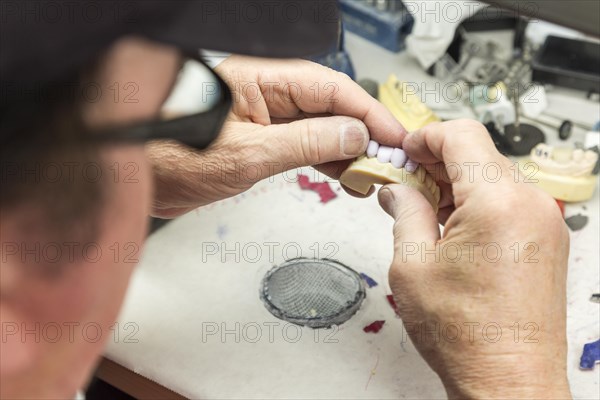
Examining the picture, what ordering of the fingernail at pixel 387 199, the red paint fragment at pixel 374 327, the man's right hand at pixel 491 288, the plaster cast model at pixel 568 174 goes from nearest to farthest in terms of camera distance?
the man's right hand at pixel 491 288
the fingernail at pixel 387 199
the red paint fragment at pixel 374 327
the plaster cast model at pixel 568 174

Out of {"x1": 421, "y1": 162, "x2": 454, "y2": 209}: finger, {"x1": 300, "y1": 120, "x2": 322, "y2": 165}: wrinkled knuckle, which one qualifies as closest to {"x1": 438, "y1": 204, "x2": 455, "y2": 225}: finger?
{"x1": 421, "y1": 162, "x2": 454, "y2": 209}: finger

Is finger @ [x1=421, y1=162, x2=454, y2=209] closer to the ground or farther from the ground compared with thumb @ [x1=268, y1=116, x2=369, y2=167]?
closer to the ground

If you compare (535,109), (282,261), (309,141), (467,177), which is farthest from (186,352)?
(535,109)

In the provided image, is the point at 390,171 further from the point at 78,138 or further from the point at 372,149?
the point at 78,138

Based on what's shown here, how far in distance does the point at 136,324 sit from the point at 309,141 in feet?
1.31

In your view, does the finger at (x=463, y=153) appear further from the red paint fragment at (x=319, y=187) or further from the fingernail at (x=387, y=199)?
the red paint fragment at (x=319, y=187)

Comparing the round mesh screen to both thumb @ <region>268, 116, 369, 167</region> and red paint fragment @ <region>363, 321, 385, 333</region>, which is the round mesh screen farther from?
thumb @ <region>268, 116, 369, 167</region>

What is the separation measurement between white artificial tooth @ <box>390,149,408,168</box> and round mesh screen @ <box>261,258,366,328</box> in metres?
0.23

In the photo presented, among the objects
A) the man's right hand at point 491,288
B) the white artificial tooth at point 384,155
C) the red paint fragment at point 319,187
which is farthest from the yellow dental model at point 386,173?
the red paint fragment at point 319,187

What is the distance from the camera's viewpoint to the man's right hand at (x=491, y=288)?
2.56 feet

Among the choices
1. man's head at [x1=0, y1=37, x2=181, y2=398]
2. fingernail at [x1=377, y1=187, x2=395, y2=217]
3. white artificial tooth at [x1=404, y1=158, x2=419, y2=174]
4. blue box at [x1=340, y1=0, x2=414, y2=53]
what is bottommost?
blue box at [x1=340, y1=0, x2=414, y2=53]

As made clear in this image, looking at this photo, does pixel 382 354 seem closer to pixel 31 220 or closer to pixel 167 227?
pixel 167 227

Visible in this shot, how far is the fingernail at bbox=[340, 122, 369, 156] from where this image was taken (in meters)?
0.95

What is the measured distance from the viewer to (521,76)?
1.56 m
